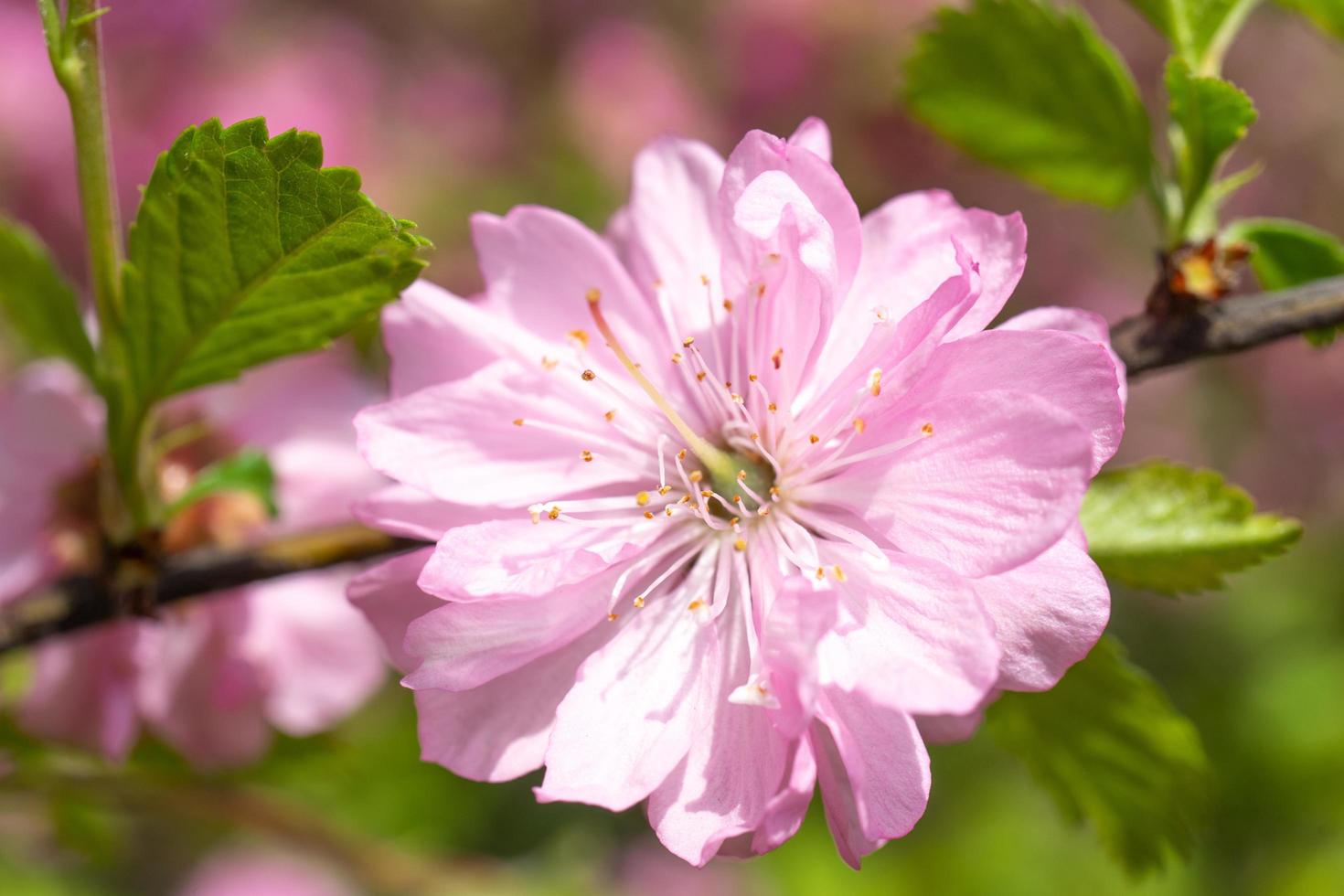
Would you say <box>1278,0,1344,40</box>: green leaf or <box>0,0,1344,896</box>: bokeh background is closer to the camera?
<box>1278,0,1344,40</box>: green leaf

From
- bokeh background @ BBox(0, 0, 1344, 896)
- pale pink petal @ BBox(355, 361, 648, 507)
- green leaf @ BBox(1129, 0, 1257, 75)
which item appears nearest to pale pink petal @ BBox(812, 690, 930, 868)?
pale pink petal @ BBox(355, 361, 648, 507)

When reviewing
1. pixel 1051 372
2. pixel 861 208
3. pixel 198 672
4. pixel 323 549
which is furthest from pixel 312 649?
pixel 861 208

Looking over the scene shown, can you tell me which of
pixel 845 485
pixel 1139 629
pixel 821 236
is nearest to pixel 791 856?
pixel 1139 629

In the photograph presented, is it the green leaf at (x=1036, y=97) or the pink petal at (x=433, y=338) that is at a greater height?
the green leaf at (x=1036, y=97)

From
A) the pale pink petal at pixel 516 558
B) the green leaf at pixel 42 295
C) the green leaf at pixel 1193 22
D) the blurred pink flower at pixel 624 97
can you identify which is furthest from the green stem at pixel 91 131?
the blurred pink flower at pixel 624 97

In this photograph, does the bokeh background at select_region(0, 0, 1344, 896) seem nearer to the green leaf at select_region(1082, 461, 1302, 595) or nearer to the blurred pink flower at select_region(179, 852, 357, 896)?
the blurred pink flower at select_region(179, 852, 357, 896)

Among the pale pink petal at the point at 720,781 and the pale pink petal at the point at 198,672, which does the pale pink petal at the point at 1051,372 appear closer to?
the pale pink petal at the point at 720,781
